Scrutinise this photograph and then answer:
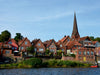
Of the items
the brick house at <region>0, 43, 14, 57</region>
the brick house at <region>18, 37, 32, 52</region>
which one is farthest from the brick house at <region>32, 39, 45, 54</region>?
the brick house at <region>0, 43, 14, 57</region>

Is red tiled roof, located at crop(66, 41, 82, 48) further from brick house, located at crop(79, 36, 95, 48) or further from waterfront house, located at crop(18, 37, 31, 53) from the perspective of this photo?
waterfront house, located at crop(18, 37, 31, 53)

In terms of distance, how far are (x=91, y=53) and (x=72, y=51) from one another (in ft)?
36.1

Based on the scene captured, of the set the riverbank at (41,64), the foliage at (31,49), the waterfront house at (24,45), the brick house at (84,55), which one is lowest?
the riverbank at (41,64)

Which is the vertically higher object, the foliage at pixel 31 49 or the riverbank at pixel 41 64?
the foliage at pixel 31 49

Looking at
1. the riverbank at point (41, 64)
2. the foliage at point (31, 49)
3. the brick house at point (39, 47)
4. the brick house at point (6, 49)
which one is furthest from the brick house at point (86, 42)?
the brick house at point (6, 49)

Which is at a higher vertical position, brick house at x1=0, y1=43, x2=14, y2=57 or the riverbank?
brick house at x1=0, y1=43, x2=14, y2=57

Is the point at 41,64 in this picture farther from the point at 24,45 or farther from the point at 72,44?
the point at 72,44

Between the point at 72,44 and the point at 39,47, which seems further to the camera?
the point at 72,44

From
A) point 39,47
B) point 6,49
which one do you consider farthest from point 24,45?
point 6,49

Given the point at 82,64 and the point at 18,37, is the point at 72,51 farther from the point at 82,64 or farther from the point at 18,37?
the point at 18,37

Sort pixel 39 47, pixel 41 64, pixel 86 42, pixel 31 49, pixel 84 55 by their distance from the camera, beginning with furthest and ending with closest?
pixel 86 42 → pixel 39 47 → pixel 31 49 → pixel 84 55 → pixel 41 64

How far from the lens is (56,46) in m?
96.4

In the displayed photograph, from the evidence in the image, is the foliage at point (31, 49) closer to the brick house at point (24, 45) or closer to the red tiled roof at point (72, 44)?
the brick house at point (24, 45)

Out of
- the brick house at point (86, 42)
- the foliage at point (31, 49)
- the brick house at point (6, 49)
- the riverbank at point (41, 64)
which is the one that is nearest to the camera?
the riverbank at point (41, 64)
